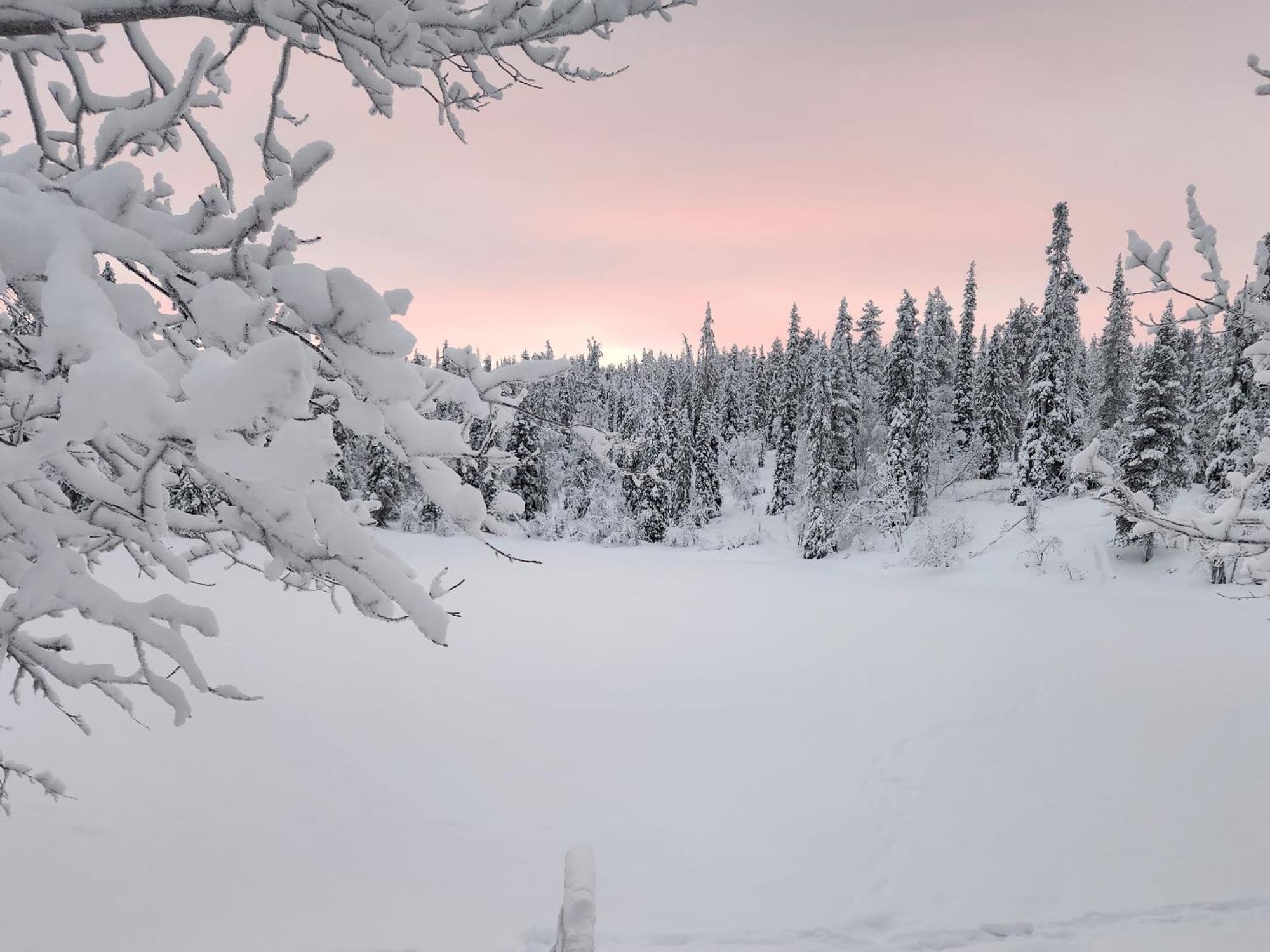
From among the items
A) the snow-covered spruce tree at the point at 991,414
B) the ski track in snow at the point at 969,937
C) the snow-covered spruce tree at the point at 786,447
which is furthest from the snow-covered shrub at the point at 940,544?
the ski track in snow at the point at 969,937

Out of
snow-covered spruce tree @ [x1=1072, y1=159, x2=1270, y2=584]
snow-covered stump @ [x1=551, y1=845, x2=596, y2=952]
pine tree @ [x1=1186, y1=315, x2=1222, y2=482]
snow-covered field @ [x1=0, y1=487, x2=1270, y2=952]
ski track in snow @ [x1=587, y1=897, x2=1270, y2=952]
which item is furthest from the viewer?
pine tree @ [x1=1186, y1=315, x2=1222, y2=482]

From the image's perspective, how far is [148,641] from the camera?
1858mm

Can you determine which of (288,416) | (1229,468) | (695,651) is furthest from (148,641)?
(1229,468)

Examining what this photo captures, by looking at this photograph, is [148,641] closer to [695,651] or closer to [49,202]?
[49,202]

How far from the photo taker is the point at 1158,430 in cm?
2578

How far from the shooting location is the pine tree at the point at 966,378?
4078cm

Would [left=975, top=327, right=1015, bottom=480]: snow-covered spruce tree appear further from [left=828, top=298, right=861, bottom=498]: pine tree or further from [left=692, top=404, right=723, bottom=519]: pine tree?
[left=692, top=404, right=723, bottom=519]: pine tree

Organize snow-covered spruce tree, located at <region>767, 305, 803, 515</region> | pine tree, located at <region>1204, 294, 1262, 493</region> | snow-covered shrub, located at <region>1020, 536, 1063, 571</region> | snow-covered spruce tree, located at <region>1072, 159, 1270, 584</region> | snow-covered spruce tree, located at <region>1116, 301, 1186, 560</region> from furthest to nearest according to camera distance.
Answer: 1. snow-covered spruce tree, located at <region>767, 305, 803, 515</region>
2. snow-covered shrub, located at <region>1020, 536, 1063, 571</region>
3. snow-covered spruce tree, located at <region>1116, 301, 1186, 560</region>
4. pine tree, located at <region>1204, 294, 1262, 493</region>
5. snow-covered spruce tree, located at <region>1072, 159, 1270, 584</region>

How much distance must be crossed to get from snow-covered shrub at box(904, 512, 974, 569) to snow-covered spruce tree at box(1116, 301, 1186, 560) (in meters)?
6.18

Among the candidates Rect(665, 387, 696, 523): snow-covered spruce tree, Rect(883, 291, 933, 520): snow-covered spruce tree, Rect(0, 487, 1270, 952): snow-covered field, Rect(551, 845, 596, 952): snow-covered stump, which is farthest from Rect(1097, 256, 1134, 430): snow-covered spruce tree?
Rect(551, 845, 596, 952): snow-covered stump

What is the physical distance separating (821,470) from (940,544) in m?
8.93

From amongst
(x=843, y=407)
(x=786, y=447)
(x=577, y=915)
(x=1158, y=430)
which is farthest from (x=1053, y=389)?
(x=577, y=915)

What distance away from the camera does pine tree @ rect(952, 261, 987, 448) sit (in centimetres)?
4078

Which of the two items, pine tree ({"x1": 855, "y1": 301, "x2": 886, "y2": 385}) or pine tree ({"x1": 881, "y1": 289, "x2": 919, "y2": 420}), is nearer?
pine tree ({"x1": 881, "y1": 289, "x2": 919, "y2": 420})
